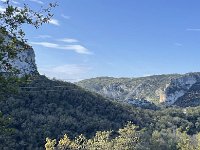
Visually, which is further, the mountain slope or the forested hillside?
the mountain slope

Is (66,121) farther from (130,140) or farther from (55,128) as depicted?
(130,140)

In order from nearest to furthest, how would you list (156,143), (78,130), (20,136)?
(156,143) < (20,136) < (78,130)

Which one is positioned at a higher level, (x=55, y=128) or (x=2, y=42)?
(x=2, y=42)

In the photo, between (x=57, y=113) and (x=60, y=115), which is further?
(x=57, y=113)

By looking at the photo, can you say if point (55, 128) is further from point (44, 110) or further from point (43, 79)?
point (43, 79)

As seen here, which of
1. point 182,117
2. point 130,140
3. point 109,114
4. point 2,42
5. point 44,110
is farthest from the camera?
point 182,117

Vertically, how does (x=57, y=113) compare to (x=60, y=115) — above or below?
above

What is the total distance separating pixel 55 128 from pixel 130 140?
45.9 metres

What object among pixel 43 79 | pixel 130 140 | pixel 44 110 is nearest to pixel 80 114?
pixel 44 110

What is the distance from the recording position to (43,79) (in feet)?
424

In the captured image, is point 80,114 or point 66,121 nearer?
point 66,121

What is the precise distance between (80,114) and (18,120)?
923 inches

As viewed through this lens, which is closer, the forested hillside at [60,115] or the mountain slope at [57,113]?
the forested hillside at [60,115]

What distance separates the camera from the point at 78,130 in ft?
334
